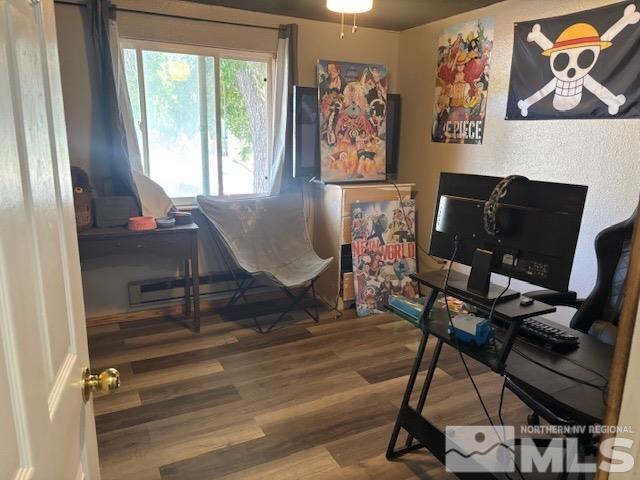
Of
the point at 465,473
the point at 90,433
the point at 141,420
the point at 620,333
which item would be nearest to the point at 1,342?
the point at 90,433

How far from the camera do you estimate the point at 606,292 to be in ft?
7.02

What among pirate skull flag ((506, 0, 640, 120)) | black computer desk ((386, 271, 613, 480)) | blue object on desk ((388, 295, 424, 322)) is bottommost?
blue object on desk ((388, 295, 424, 322))

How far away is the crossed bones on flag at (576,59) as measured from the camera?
8.35ft

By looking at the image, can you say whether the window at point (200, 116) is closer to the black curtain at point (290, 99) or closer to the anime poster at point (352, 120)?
the black curtain at point (290, 99)

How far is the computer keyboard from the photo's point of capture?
159 centimetres

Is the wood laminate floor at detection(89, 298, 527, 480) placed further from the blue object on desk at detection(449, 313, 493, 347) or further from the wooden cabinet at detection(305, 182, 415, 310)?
the blue object on desk at detection(449, 313, 493, 347)

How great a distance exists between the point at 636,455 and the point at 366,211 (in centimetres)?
308

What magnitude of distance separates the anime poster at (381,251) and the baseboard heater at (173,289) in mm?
952

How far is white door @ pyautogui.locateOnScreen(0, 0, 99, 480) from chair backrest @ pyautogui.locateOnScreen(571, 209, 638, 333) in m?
2.15

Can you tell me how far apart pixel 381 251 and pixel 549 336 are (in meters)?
2.16

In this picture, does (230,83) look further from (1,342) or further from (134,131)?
(1,342)

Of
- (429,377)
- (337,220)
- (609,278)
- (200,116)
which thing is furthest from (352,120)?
(429,377)

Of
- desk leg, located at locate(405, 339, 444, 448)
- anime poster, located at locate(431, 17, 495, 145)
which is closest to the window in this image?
anime poster, located at locate(431, 17, 495, 145)

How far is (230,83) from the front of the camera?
12.0 ft
